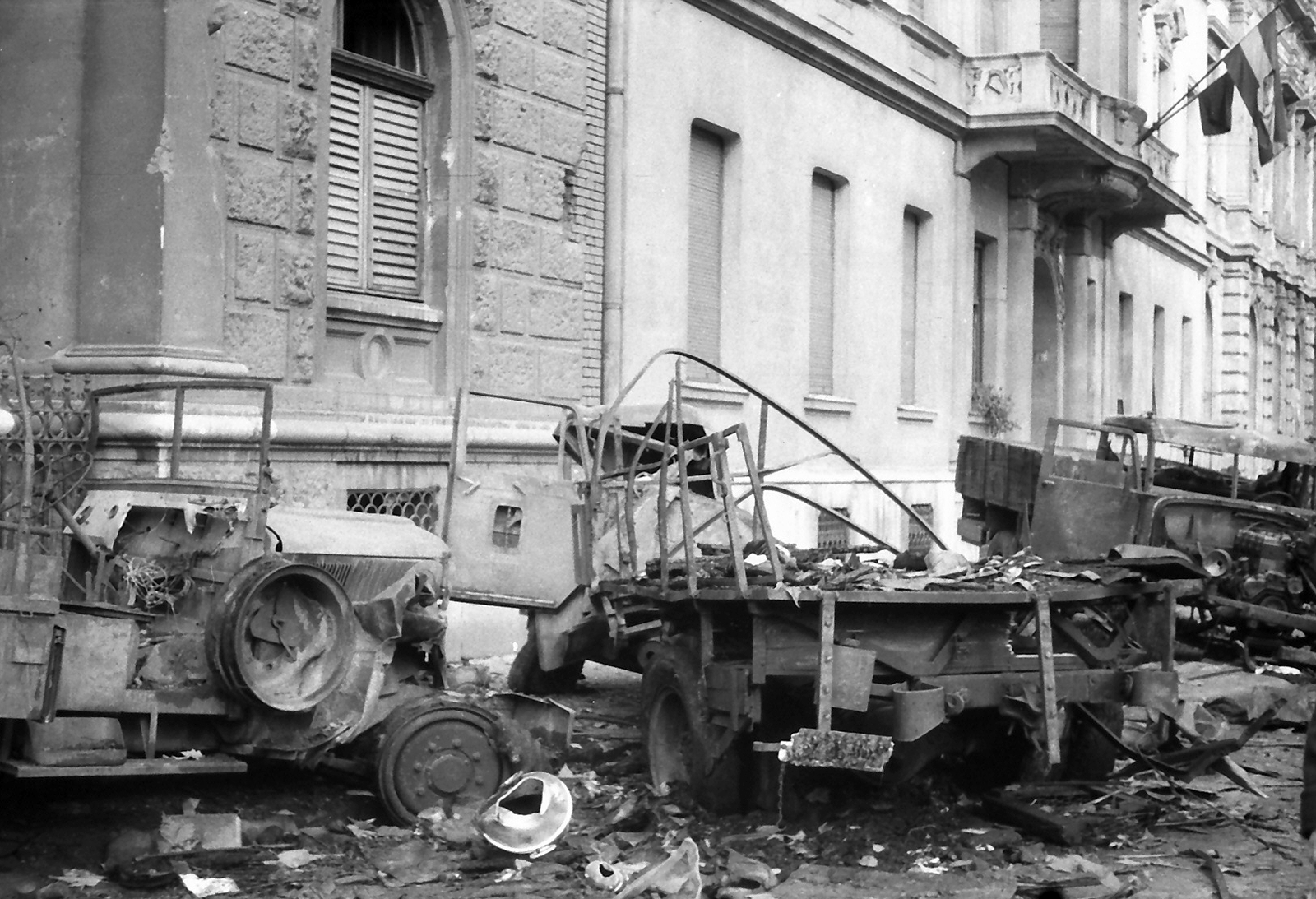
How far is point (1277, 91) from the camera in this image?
25516 mm

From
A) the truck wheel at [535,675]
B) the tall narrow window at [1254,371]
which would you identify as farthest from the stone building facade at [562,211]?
the tall narrow window at [1254,371]

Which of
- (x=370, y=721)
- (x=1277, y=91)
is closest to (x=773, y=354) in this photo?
(x=370, y=721)

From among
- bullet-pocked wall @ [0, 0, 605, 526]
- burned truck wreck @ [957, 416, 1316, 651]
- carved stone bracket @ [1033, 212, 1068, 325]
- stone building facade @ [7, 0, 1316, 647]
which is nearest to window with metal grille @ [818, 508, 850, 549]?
stone building facade @ [7, 0, 1316, 647]

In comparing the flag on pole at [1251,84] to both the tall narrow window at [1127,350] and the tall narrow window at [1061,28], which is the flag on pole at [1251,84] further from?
the tall narrow window at [1127,350]

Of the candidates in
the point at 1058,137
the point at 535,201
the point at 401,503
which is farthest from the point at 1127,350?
the point at 401,503

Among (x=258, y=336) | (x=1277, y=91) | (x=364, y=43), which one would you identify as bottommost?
(x=258, y=336)

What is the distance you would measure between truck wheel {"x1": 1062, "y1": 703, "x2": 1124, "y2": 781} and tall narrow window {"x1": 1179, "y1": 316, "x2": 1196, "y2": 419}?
26.3 m

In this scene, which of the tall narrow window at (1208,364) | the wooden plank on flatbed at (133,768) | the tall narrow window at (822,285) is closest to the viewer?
the wooden plank on flatbed at (133,768)

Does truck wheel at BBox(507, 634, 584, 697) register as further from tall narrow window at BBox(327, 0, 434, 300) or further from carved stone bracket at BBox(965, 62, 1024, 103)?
carved stone bracket at BBox(965, 62, 1024, 103)

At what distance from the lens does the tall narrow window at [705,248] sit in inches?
607

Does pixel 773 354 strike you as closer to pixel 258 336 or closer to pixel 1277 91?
pixel 258 336

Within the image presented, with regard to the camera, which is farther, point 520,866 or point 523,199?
point 523,199

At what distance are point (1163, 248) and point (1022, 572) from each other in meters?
25.5

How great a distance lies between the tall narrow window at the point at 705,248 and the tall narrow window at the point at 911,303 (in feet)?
16.4
